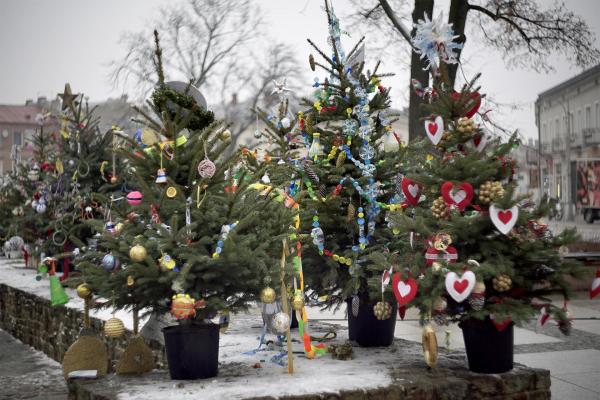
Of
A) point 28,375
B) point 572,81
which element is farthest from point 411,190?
point 572,81

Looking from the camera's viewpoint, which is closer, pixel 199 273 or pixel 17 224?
pixel 199 273

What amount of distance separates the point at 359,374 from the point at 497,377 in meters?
1.04

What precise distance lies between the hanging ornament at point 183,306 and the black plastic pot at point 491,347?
84.1 inches

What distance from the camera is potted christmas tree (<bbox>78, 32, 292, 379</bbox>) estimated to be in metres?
5.79

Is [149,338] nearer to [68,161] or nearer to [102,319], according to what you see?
[102,319]

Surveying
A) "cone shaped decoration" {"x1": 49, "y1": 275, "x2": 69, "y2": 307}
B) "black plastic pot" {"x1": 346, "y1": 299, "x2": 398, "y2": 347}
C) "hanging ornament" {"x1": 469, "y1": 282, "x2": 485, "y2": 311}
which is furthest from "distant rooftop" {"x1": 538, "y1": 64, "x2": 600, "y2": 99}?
"hanging ornament" {"x1": 469, "y1": 282, "x2": 485, "y2": 311}

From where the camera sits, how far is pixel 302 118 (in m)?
7.96

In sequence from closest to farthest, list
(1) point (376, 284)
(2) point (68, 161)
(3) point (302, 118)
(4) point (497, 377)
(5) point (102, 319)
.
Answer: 1. (4) point (497, 377)
2. (1) point (376, 284)
3. (3) point (302, 118)
4. (5) point (102, 319)
5. (2) point (68, 161)

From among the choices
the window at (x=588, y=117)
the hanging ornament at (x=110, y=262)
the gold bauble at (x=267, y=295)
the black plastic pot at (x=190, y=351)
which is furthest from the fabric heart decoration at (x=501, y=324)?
the window at (x=588, y=117)

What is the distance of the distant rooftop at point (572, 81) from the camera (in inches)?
1981

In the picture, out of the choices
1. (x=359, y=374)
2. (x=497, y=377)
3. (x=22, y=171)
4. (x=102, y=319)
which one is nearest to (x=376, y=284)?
(x=359, y=374)

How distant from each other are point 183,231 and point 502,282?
7.83 ft

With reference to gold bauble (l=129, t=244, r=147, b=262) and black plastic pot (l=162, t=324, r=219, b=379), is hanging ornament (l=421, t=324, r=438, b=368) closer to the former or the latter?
black plastic pot (l=162, t=324, r=219, b=379)

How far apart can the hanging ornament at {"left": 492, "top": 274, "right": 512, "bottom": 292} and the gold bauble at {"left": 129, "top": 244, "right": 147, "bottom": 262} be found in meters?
2.59
